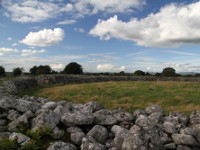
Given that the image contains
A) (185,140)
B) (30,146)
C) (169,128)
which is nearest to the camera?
(30,146)

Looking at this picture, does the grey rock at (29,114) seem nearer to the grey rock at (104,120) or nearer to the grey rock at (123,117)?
the grey rock at (104,120)

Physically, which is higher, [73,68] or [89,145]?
[73,68]

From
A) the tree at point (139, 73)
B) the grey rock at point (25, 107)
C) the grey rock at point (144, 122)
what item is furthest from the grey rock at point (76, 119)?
the tree at point (139, 73)

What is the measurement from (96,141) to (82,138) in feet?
1.59

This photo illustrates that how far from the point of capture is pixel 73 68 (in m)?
62.9

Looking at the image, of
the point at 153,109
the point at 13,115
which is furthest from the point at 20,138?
the point at 153,109

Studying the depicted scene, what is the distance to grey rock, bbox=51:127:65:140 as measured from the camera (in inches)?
246

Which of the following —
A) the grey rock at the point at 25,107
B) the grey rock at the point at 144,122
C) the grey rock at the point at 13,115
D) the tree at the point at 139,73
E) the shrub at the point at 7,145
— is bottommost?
the shrub at the point at 7,145

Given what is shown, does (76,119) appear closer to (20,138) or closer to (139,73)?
(20,138)

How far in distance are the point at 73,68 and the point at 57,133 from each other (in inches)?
2258

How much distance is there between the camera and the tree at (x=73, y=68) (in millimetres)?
62688

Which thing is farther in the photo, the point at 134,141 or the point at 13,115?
the point at 13,115

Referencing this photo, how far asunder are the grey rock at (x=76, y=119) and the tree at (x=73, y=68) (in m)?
56.3

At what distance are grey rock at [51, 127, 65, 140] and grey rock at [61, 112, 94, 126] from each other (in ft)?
1.46
